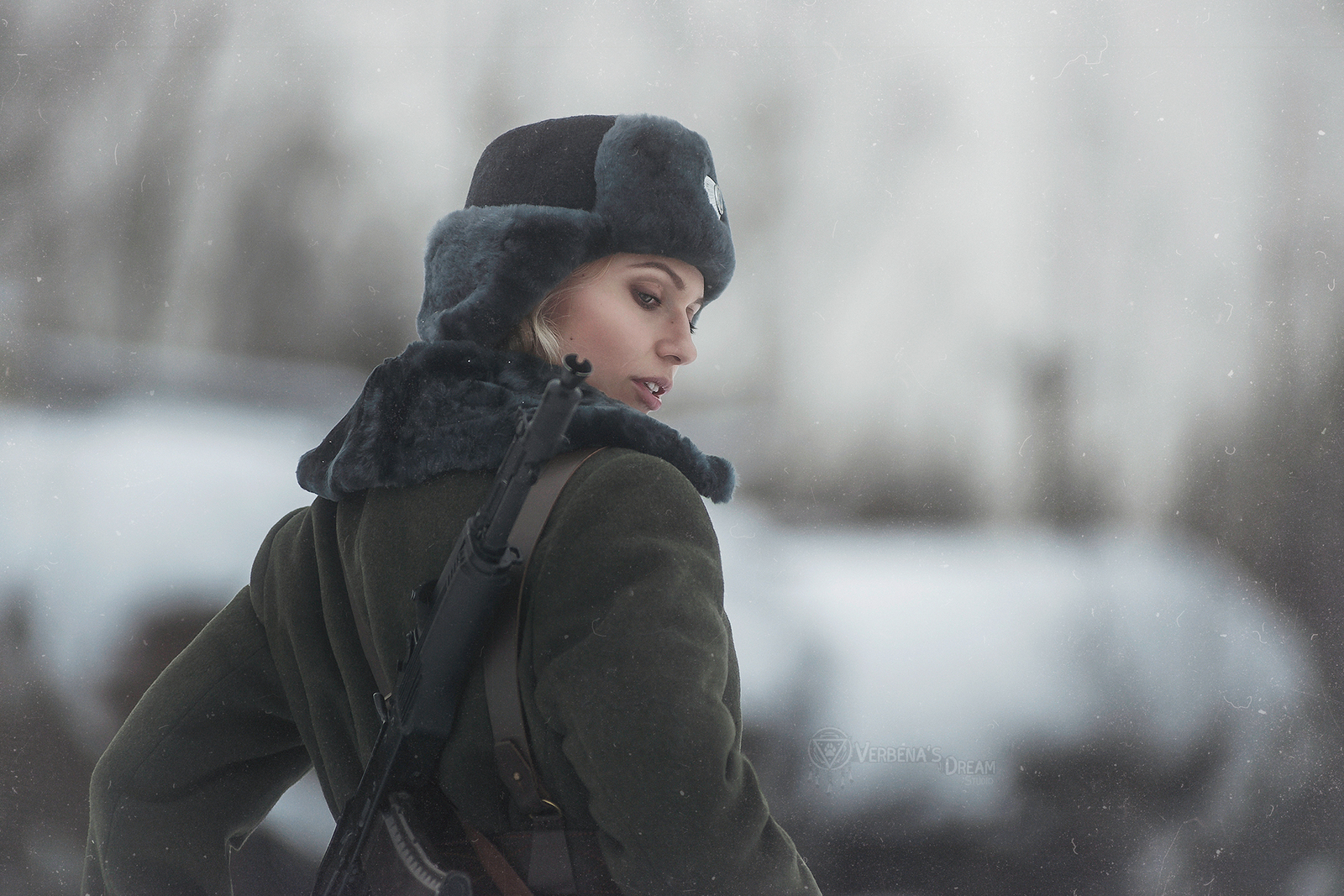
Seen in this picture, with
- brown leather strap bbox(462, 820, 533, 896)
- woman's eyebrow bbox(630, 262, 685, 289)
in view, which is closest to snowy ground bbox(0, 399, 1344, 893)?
woman's eyebrow bbox(630, 262, 685, 289)

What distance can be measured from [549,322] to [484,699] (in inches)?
12.0

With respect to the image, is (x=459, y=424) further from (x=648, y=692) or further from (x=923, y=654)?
(x=923, y=654)

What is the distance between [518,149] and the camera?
78 cm

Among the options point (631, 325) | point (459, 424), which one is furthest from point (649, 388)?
point (459, 424)

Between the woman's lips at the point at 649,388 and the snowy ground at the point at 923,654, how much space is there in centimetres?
114

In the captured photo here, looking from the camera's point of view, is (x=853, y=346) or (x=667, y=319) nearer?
(x=667, y=319)

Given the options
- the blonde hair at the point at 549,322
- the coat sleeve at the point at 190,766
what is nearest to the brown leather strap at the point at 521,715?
the blonde hair at the point at 549,322

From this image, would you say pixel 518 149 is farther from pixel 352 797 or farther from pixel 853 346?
pixel 853 346

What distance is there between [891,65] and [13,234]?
1.75m

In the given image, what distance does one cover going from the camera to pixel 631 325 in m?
0.75

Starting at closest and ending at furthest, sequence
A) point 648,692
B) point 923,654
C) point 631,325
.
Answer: point 648,692 < point 631,325 < point 923,654

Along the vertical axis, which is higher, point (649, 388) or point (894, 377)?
point (649, 388)

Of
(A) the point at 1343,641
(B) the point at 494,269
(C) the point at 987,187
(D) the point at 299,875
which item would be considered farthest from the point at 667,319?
(A) the point at 1343,641

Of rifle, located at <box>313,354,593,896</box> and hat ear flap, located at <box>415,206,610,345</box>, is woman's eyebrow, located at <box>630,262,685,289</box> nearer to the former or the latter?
hat ear flap, located at <box>415,206,610,345</box>
